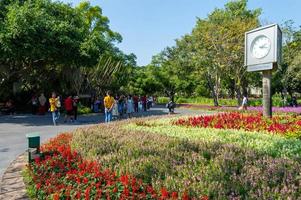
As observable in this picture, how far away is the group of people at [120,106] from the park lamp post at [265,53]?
7.19 meters

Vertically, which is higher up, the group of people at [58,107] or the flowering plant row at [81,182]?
the group of people at [58,107]

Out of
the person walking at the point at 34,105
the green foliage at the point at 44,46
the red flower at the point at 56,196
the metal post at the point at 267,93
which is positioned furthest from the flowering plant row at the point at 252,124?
the person walking at the point at 34,105

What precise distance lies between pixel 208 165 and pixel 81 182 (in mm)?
1823

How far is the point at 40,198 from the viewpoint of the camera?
5.26 m

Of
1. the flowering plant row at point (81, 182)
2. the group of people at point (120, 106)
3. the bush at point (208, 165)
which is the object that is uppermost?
the group of people at point (120, 106)

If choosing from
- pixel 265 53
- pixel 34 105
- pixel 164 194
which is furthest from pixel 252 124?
pixel 34 105

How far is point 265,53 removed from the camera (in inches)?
534

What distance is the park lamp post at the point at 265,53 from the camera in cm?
1318

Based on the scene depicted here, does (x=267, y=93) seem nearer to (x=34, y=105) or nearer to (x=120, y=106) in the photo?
(x=120, y=106)

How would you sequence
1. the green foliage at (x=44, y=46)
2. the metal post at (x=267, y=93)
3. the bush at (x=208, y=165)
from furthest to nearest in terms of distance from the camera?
the green foliage at (x=44, y=46)
the metal post at (x=267, y=93)
the bush at (x=208, y=165)

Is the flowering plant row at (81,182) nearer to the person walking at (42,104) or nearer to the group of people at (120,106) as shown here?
the group of people at (120,106)

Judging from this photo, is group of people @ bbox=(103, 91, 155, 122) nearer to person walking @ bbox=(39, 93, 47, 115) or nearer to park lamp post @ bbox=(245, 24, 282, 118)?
person walking @ bbox=(39, 93, 47, 115)

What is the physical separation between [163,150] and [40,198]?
2.04 m

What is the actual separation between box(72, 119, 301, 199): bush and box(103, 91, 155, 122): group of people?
10.6 m
